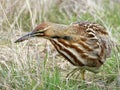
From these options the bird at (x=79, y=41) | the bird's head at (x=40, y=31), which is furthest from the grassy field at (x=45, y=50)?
the bird's head at (x=40, y=31)

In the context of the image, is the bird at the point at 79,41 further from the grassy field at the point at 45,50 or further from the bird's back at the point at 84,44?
the grassy field at the point at 45,50

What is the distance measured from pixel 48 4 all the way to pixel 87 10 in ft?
1.96

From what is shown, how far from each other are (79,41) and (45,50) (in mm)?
1621

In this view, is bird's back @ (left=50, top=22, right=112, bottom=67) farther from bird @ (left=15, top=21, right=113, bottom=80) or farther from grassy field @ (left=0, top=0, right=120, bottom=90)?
grassy field @ (left=0, top=0, right=120, bottom=90)

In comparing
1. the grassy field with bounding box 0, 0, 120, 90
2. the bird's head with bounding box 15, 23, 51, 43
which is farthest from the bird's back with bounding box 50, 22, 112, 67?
the grassy field with bounding box 0, 0, 120, 90

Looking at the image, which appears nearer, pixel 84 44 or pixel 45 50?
pixel 84 44

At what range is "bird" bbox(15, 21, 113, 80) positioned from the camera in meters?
5.30

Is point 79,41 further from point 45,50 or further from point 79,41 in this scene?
point 45,50

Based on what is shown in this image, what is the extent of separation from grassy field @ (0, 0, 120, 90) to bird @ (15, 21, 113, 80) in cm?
21

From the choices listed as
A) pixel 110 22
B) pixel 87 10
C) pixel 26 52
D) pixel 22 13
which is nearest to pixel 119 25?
pixel 110 22

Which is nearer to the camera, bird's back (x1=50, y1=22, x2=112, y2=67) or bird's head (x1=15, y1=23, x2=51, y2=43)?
bird's head (x1=15, y1=23, x2=51, y2=43)

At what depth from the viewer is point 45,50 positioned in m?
7.09

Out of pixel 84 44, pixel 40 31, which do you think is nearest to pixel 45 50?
pixel 84 44

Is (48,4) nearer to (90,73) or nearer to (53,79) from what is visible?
(90,73)
